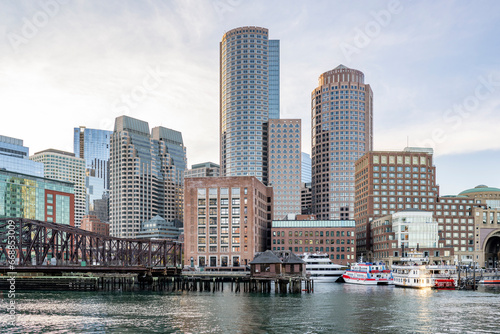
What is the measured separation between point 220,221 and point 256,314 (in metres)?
105

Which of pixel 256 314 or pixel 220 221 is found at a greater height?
pixel 220 221

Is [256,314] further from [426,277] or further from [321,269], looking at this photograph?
[321,269]

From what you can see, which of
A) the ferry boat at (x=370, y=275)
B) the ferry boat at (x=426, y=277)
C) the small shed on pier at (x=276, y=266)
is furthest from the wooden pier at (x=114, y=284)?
the ferry boat at (x=426, y=277)

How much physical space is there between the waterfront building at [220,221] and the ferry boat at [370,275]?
37552mm

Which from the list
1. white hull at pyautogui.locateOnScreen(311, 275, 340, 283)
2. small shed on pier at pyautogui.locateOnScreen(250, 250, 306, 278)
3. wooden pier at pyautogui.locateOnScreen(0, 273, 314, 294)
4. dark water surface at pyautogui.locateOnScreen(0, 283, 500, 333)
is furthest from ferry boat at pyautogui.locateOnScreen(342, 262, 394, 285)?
dark water surface at pyautogui.locateOnScreen(0, 283, 500, 333)

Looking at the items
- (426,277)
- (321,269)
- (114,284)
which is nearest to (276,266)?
(426,277)

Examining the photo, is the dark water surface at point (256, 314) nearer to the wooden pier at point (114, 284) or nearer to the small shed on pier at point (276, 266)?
the small shed on pier at point (276, 266)

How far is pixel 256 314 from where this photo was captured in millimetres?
81938

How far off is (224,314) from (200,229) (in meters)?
105

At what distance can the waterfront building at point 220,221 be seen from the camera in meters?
185

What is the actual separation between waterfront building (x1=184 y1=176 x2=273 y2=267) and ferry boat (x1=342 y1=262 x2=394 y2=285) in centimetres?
3755

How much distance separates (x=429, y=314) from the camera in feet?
277

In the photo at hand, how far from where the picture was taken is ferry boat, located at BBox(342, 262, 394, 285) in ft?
510

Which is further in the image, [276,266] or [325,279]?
[325,279]
